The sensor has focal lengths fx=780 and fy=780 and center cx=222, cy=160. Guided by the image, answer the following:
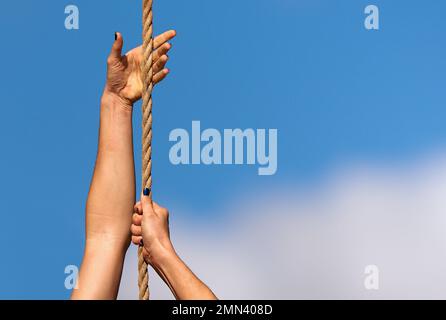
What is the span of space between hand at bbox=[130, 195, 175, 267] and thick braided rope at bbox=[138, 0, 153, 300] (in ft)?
0.14

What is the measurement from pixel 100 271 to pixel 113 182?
29cm

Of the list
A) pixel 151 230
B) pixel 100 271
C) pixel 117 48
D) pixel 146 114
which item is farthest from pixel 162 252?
pixel 117 48

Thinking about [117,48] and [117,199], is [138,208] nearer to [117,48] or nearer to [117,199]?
[117,199]

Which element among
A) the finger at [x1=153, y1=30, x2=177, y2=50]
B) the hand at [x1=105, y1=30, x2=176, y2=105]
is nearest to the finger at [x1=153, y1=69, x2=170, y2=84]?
the hand at [x1=105, y1=30, x2=176, y2=105]

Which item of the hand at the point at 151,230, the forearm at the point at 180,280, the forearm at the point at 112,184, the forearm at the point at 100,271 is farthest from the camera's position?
the forearm at the point at 112,184

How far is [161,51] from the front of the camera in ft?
8.70

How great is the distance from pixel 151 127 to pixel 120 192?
0.94 ft

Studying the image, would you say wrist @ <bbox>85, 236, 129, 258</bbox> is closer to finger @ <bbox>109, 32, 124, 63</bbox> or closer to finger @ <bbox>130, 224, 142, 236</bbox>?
finger @ <bbox>130, 224, 142, 236</bbox>

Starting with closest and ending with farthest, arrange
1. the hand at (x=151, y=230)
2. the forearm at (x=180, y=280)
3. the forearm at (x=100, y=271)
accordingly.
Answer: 1. the forearm at (x=180, y=280)
2. the hand at (x=151, y=230)
3. the forearm at (x=100, y=271)

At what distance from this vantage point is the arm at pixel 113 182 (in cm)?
249

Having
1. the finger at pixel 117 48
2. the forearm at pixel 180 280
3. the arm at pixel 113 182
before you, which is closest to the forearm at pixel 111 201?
the arm at pixel 113 182

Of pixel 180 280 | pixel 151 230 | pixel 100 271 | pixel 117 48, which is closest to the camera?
pixel 180 280

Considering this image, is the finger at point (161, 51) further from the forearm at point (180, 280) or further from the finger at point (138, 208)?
the forearm at point (180, 280)
